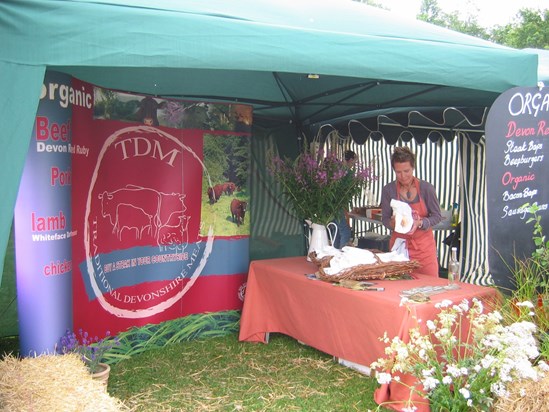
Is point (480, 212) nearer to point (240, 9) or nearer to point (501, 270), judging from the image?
point (501, 270)

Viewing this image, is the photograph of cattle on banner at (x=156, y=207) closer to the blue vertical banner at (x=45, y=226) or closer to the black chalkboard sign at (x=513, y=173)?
the blue vertical banner at (x=45, y=226)

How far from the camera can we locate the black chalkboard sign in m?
2.82

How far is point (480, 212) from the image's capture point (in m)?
6.63

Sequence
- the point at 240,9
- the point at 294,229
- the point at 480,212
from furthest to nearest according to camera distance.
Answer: the point at 480,212
the point at 294,229
the point at 240,9

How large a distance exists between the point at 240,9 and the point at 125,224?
6.10ft

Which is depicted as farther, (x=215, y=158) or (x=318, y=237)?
(x=215, y=158)

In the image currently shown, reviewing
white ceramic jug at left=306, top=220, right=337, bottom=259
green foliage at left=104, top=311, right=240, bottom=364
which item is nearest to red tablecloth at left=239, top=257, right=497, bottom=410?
white ceramic jug at left=306, top=220, right=337, bottom=259

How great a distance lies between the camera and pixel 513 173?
2846mm

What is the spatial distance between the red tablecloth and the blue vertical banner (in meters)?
1.53

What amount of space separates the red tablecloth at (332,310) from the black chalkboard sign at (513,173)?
0.37 meters

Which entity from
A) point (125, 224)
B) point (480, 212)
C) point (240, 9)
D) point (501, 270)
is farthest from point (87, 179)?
point (480, 212)

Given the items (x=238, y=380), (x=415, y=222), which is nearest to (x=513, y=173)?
(x=415, y=222)

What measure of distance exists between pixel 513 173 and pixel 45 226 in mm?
2508

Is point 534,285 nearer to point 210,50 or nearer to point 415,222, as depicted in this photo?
point 415,222
